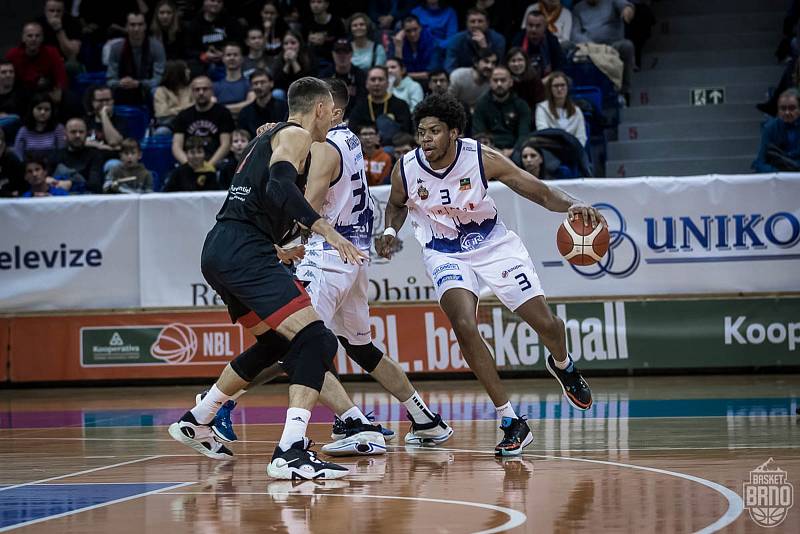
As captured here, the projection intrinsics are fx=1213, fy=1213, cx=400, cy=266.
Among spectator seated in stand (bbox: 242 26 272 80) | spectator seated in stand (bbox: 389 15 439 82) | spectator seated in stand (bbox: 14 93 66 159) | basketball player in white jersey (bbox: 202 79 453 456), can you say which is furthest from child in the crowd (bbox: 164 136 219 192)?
basketball player in white jersey (bbox: 202 79 453 456)

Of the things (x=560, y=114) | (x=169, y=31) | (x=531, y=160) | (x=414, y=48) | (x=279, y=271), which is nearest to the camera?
(x=279, y=271)

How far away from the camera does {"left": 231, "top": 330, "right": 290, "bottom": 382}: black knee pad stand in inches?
283

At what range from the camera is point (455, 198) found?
7.99 meters

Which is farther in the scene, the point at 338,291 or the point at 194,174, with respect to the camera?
the point at 194,174

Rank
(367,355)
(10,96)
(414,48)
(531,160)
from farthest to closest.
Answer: (10,96) < (414,48) < (531,160) < (367,355)

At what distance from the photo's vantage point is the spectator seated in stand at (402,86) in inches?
588

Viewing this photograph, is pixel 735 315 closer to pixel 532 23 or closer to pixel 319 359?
pixel 532 23

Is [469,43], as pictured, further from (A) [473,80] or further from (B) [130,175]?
(B) [130,175]

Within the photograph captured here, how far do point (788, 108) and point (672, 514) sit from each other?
9126 millimetres

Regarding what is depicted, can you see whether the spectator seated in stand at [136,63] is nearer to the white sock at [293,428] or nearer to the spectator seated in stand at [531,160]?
the spectator seated in stand at [531,160]

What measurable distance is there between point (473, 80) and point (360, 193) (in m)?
6.97

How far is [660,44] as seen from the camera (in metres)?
17.8

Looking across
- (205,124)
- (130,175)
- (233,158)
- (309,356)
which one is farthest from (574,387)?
(205,124)

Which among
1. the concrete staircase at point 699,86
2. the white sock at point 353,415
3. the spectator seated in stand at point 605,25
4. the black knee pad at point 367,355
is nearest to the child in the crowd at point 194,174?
the concrete staircase at point 699,86
